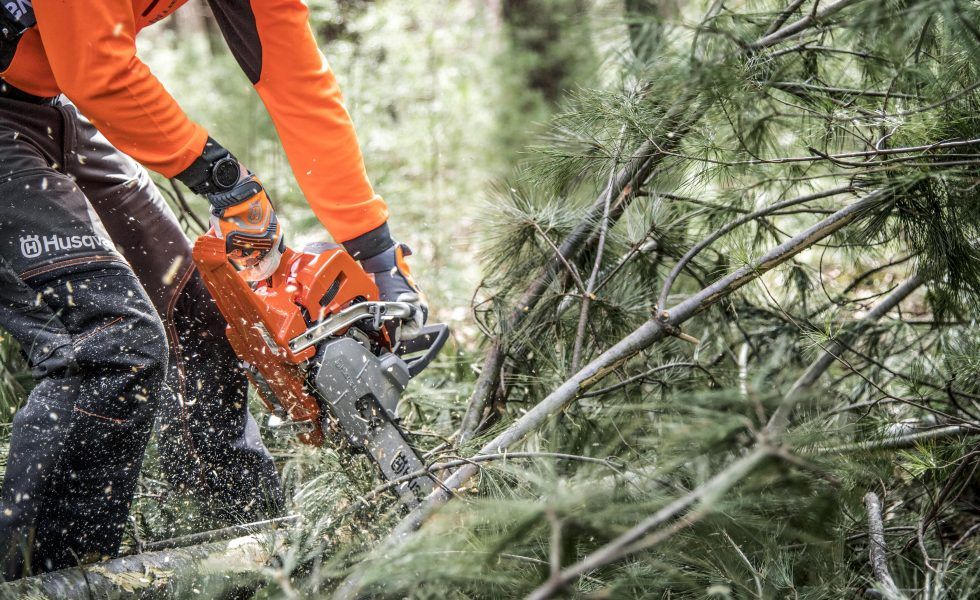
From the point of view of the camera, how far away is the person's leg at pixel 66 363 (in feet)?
5.93

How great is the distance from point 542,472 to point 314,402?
0.73 meters

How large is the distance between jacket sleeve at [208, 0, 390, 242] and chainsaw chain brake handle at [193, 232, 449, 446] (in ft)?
0.57

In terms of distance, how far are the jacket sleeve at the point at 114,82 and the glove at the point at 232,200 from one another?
39 millimetres

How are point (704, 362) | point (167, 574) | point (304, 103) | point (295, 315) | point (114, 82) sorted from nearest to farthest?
point (167, 574) → point (114, 82) → point (295, 315) → point (304, 103) → point (704, 362)

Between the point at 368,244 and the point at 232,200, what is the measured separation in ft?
1.60

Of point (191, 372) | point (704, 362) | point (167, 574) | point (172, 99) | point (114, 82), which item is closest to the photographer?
point (167, 574)

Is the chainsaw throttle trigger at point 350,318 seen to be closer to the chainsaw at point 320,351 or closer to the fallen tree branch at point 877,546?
the chainsaw at point 320,351

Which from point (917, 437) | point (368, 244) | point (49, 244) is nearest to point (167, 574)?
point (49, 244)

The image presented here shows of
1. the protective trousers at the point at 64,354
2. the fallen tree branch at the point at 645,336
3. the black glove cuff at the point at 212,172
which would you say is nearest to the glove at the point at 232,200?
the black glove cuff at the point at 212,172

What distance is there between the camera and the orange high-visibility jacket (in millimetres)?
1774

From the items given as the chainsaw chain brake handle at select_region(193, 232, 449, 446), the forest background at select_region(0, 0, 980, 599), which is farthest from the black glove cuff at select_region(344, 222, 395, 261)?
the forest background at select_region(0, 0, 980, 599)

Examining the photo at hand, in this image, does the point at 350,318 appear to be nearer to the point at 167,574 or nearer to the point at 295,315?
the point at 295,315

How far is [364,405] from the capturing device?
2.07m

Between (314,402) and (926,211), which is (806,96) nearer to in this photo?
(926,211)
